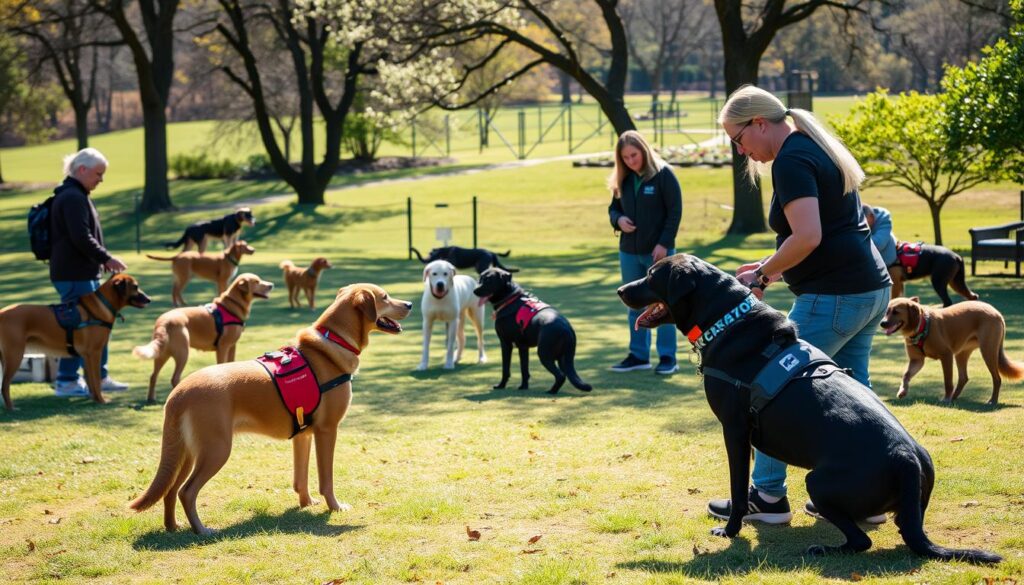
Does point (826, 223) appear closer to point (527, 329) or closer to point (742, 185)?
point (527, 329)

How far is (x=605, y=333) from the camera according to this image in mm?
13039

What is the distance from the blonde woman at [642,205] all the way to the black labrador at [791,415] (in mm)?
4058

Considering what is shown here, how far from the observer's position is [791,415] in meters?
4.65

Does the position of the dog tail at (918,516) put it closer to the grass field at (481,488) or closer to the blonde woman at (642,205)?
the grass field at (481,488)

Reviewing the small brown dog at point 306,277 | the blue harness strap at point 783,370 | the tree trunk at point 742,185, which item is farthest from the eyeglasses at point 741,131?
the tree trunk at point 742,185

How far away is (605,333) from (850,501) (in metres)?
8.62

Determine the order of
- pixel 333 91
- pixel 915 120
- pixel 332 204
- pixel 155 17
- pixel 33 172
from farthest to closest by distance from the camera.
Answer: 1. pixel 33 172
2. pixel 333 91
3. pixel 332 204
4. pixel 155 17
5. pixel 915 120

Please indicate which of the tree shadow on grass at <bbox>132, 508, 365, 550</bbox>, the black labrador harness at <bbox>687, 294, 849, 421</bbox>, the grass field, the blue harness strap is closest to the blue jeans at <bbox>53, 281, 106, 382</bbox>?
the grass field

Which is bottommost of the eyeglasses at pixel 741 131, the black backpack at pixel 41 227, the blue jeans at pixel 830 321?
the blue jeans at pixel 830 321

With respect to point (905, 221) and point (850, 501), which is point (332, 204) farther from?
point (850, 501)

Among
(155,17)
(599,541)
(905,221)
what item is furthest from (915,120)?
(155,17)

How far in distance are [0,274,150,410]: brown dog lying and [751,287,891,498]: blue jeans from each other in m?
6.36

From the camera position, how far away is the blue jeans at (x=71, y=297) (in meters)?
9.41

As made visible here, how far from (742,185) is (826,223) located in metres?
19.9
